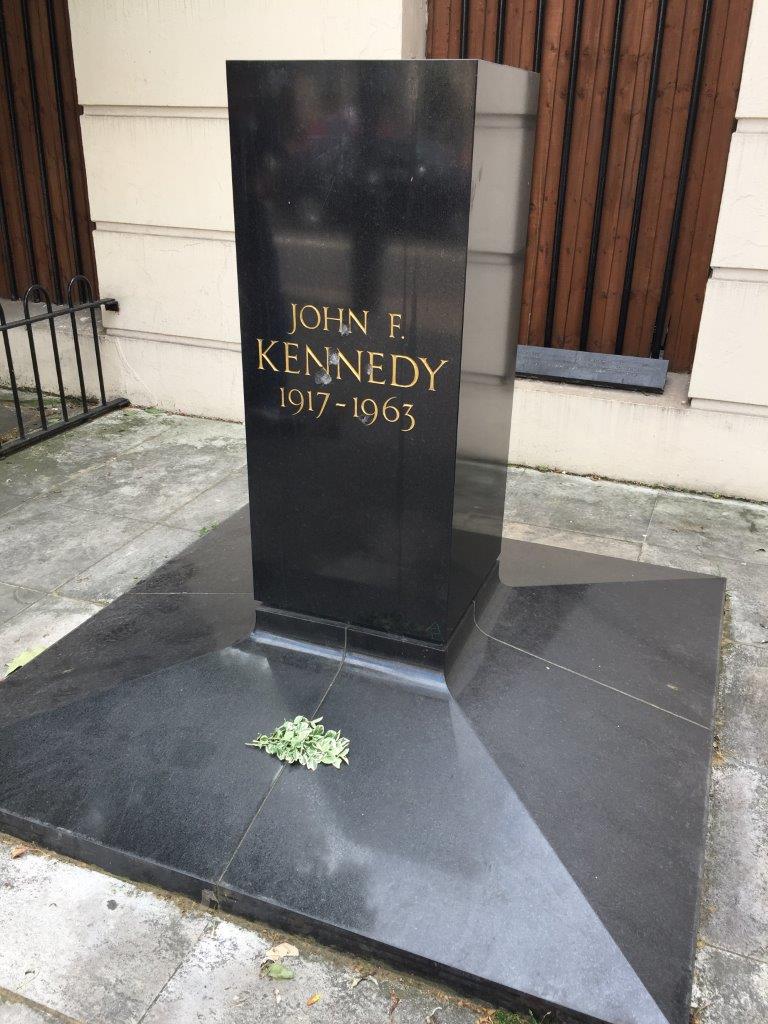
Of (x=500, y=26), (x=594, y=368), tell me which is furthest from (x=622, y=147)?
(x=594, y=368)

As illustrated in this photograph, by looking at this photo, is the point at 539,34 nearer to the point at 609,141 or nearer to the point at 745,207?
the point at 609,141

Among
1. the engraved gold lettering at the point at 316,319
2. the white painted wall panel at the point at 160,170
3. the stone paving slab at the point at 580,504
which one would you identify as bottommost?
the stone paving slab at the point at 580,504

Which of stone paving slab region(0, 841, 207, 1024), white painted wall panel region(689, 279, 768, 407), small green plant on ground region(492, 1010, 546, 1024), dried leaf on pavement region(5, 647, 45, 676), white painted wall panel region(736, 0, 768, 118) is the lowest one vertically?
stone paving slab region(0, 841, 207, 1024)

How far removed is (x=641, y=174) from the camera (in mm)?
5867

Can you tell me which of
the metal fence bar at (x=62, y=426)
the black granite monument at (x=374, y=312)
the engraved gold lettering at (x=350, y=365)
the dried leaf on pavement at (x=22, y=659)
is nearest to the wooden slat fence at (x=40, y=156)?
the metal fence bar at (x=62, y=426)

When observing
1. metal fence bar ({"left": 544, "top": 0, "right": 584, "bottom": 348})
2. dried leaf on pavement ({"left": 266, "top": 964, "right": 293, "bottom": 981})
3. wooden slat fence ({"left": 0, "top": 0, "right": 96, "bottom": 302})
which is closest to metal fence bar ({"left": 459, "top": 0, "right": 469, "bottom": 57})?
metal fence bar ({"left": 544, "top": 0, "right": 584, "bottom": 348})

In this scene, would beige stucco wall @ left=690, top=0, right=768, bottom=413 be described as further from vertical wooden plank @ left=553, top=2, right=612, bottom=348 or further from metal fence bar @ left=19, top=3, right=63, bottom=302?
metal fence bar @ left=19, top=3, right=63, bottom=302

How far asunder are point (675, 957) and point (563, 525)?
323 cm

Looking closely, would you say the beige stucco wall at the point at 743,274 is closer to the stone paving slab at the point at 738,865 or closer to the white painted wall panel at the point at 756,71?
the white painted wall panel at the point at 756,71

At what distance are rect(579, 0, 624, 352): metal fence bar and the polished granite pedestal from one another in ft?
10.3

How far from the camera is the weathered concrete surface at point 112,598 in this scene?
2.46m

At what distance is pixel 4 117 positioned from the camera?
7668mm

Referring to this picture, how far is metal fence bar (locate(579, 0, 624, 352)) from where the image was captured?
5.66 metres

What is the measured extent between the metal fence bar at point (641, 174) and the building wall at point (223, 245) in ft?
1.91
